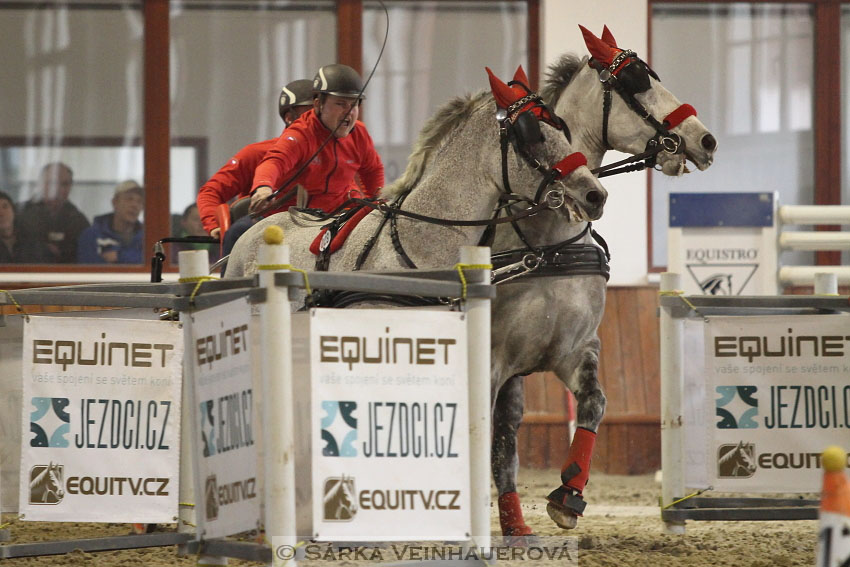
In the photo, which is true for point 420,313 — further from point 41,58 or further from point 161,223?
point 41,58

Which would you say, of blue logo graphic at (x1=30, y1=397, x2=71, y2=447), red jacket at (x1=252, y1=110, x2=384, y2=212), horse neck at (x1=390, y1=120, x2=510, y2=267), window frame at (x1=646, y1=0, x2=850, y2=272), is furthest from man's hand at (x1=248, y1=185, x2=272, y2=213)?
window frame at (x1=646, y1=0, x2=850, y2=272)

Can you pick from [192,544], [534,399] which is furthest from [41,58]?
[192,544]

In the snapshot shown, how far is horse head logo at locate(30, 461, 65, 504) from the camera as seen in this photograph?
4320 millimetres

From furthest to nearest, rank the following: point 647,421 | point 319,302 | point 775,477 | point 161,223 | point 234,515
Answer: point 161,223 → point 647,421 → point 775,477 → point 319,302 → point 234,515

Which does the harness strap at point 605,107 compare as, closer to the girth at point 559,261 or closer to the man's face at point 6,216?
the girth at point 559,261

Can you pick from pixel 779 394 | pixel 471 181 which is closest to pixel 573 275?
pixel 471 181

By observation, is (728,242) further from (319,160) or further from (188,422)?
(188,422)

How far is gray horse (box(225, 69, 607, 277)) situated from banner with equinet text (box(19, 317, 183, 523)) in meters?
0.88

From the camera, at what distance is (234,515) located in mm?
3645

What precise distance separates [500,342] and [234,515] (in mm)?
1577

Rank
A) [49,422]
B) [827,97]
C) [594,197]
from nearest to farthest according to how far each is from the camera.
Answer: [49,422], [594,197], [827,97]

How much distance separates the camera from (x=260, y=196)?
557cm

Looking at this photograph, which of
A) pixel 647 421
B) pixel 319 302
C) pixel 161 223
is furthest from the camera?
pixel 161 223

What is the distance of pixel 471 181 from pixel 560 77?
0.87m
